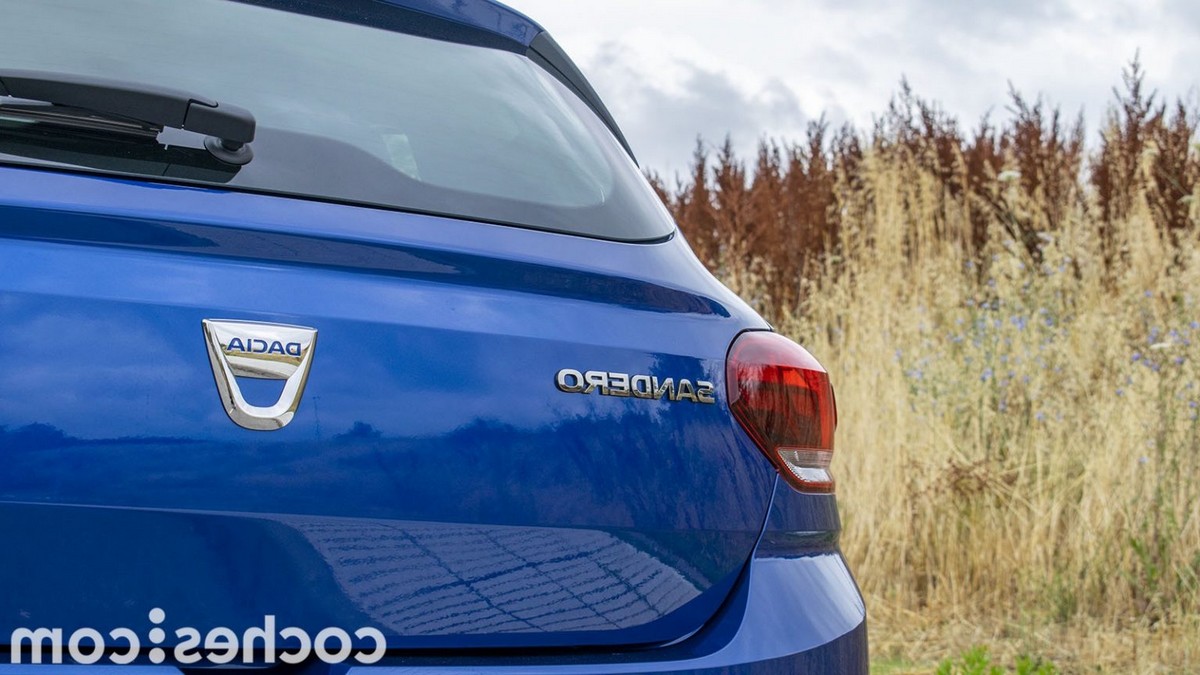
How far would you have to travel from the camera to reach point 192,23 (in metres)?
1.56

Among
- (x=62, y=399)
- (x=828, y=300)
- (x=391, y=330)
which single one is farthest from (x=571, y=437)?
(x=828, y=300)

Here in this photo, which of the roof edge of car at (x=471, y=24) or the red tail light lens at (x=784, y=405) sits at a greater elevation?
the roof edge of car at (x=471, y=24)

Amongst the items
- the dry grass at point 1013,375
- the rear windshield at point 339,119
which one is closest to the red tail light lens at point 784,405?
the rear windshield at point 339,119

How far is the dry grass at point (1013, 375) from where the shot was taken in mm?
4270

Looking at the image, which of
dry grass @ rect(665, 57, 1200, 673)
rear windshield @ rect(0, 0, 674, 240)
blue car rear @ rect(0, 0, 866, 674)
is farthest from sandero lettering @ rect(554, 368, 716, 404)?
dry grass @ rect(665, 57, 1200, 673)

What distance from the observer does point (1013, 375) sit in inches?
205

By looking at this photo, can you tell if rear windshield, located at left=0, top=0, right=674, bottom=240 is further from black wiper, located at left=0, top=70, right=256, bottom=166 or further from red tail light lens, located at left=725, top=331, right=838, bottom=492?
red tail light lens, located at left=725, top=331, right=838, bottom=492

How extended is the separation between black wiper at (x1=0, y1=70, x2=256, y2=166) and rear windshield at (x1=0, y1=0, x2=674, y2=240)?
0.02 metres

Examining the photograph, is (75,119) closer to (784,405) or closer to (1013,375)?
(784,405)

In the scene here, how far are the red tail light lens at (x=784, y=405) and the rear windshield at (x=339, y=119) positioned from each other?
0.73 ft

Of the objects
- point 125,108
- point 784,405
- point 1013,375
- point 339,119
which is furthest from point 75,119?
point 1013,375

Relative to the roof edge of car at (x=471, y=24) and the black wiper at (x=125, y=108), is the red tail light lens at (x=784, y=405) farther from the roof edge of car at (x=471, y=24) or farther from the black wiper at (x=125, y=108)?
the black wiper at (x=125, y=108)

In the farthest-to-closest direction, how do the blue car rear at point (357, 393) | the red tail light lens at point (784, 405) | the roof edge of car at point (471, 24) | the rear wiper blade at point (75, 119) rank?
the roof edge of car at point (471, 24) → the red tail light lens at point (784, 405) → the rear wiper blade at point (75, 119) → the blue car rear at point (357, 393)

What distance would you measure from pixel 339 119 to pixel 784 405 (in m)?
0.67
